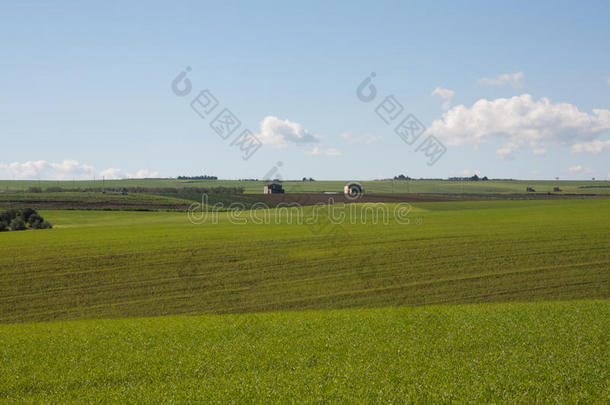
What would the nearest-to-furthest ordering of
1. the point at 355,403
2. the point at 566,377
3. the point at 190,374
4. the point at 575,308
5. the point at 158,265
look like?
the point at 355,403 < the point at 566,377 < the point at 190,374 < the point at 575,308 < the point at 158,265

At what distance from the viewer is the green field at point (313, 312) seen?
10.8 m

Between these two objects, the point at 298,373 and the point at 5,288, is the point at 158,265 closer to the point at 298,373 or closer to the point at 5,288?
the point at 5,288

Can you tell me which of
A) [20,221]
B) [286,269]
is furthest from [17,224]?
[286,269]

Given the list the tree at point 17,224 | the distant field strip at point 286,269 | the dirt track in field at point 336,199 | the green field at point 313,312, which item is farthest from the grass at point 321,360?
Result: the dirt track in field at point 336,199

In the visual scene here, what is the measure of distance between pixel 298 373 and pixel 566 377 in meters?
6.00

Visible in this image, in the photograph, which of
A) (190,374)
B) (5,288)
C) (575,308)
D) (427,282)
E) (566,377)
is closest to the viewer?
(566,377)

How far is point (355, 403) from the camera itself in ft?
31.7

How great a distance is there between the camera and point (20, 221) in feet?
163

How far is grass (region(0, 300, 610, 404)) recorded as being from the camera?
33.6 feet

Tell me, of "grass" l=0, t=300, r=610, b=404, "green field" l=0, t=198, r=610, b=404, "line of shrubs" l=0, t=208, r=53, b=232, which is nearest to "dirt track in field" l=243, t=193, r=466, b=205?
"green field" l=0, t=198, r=610, b=404

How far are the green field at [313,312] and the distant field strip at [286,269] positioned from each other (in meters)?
0.13

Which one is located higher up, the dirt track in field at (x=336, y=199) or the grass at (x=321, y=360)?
the dirt track in field at (x=336, y=199)

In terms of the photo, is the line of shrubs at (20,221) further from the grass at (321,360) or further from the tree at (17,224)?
the grass at (321,360)

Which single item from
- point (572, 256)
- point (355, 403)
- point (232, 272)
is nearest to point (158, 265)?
point (232, 272)
